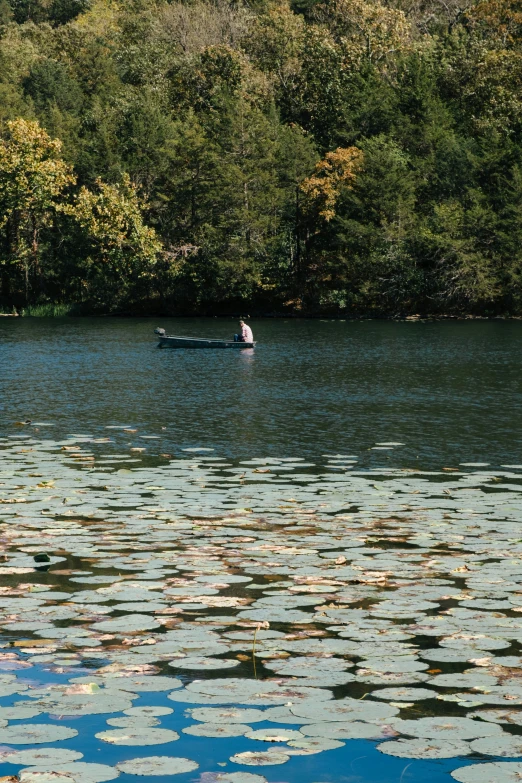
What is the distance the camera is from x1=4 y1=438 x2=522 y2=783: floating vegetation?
7496 millimetres

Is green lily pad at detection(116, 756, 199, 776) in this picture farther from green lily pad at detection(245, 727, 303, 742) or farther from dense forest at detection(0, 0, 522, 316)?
dense forest at detection(0, 0, 522, 316)

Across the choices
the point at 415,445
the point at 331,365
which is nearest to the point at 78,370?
the point at 331,365

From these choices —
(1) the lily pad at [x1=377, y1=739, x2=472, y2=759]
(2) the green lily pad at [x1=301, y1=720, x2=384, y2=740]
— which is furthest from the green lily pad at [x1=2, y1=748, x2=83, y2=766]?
(1) the lily pad at [x1=377, y1=739, x2=472, y2=759]

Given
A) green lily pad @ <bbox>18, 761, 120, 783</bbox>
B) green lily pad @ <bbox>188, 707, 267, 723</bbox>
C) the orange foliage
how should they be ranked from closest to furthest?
green lily pad @ <bbox>18, 761, 120, 783</bbox> → green lily pad @ <bbox>188, 707, 267, 723</bbox> → the orange foliage

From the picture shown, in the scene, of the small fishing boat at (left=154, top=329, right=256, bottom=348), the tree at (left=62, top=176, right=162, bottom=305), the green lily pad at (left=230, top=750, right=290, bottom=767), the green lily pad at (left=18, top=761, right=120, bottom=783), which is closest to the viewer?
the green lily pad at (left=18, top=761, right=120, bottom=783)

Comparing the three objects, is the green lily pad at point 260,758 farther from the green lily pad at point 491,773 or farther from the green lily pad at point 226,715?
the green lily pad at point 491,773

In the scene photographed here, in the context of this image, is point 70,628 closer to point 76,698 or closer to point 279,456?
point 76,698

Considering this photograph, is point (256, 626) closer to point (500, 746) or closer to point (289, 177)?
point (500, 746)

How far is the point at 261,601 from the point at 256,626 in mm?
817

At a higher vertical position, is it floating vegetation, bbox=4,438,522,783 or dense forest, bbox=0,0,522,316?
dense forest, bbox=0,0,522,316

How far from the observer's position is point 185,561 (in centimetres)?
1290

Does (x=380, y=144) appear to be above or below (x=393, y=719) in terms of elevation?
above

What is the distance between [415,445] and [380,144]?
242ft

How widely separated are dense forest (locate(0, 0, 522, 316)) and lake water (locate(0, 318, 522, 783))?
66.4 metres
